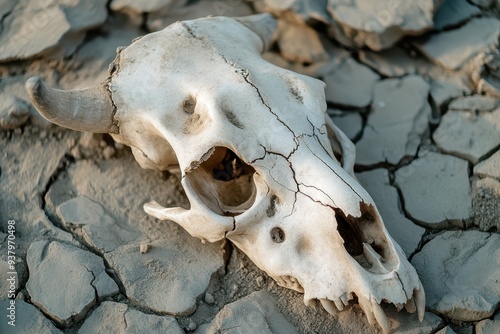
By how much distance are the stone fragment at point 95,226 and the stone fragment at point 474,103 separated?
5.76 feet

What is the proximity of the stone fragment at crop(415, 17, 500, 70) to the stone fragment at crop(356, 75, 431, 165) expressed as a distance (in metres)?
0.18

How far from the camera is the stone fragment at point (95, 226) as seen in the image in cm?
275

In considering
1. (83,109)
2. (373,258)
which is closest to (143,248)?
(83,109)

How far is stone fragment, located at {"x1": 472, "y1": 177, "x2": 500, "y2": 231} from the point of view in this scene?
281 centimetres

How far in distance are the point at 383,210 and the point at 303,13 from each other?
48.9 inches

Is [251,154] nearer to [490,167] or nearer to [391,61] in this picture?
[490,167]

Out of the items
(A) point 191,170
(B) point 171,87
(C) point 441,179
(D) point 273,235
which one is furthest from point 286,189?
(C) point 441,179

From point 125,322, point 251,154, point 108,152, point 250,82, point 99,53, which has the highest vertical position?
point 250,82

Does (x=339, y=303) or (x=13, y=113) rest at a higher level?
(x=13, y=113)

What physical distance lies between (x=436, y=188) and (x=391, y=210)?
0.87ft

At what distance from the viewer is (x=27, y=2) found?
11.1 ft

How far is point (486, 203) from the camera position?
2.88 meters

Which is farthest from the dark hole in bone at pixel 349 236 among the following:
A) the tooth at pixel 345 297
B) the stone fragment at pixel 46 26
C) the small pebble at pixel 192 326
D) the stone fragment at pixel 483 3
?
the stone fragment at pixel 483 3

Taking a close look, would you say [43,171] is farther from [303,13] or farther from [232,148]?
[303,13]
